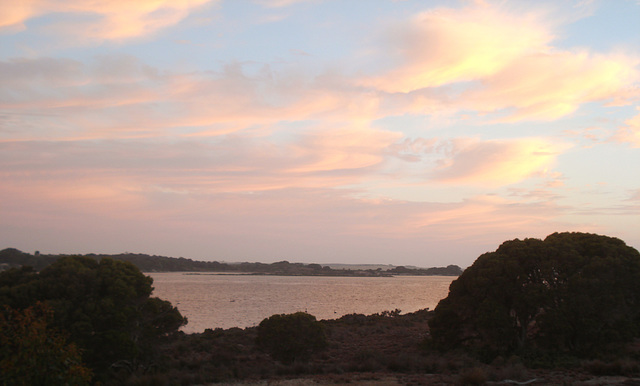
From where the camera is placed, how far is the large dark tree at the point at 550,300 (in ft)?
74.7

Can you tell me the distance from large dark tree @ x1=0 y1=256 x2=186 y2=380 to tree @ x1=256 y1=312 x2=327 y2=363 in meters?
4.70

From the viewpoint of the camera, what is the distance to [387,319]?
45.6 meters

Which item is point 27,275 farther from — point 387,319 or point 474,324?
point 387,319

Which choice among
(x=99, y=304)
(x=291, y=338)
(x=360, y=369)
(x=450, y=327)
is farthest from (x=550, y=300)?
(x=99, y=304)

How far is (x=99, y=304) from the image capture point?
19875 mm

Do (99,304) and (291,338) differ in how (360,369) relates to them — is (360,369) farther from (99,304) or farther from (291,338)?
(99,304)

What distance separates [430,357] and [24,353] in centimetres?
1867

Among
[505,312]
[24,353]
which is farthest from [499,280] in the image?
[24,353]

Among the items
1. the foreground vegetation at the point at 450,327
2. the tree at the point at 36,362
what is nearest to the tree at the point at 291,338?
the foreground vegetation at the point at 450,327

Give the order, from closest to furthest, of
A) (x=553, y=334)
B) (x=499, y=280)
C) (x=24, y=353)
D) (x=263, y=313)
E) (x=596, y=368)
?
(x=24, y=353) < (x=596, y=368) < (x=553, y=334) < (x=499, y=280) < (x=263, y=313)

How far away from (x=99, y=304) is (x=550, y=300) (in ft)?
Answer: 66.7

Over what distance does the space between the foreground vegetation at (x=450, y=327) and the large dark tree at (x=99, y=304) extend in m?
0.05

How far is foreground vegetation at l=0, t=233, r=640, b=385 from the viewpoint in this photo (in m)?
19.1

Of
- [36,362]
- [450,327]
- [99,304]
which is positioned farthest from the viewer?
[450,327]
